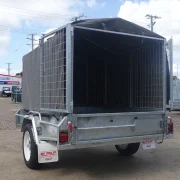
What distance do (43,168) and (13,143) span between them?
3.13 metres

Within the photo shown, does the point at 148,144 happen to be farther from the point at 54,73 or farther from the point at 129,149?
the point at 54,73

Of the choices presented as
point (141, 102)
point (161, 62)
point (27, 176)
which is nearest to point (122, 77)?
point (141, 102)

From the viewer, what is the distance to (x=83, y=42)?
304 inches

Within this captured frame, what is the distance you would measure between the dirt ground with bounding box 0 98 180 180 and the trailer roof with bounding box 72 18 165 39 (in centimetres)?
269

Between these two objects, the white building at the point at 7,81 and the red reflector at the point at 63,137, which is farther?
the white building at the point at 7,81

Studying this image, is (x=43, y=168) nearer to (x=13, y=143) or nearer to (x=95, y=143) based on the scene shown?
(x=95, y=143)

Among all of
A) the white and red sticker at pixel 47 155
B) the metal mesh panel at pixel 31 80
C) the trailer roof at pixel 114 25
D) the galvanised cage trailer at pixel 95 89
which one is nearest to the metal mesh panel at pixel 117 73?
the galvanised cage trailer at pixel 95 89

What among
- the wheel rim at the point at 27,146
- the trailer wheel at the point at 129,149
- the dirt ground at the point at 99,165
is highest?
the wheel rim at the point at 27,146

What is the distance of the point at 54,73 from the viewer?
5809 mm

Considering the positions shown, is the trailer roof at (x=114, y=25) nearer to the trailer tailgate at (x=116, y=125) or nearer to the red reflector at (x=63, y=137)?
the trailer tailgate at (x=116, y=125)

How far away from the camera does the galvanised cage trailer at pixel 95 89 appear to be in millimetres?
5402

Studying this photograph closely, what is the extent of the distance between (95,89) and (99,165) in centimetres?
256

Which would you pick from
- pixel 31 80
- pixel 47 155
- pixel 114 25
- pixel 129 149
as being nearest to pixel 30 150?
pixel 47 155

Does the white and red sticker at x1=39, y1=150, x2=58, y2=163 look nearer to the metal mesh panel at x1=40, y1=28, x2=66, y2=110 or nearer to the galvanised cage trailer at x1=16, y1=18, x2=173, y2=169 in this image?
the galvanised cage trailer at x1=16, y1=18, x2=173, y2=169
